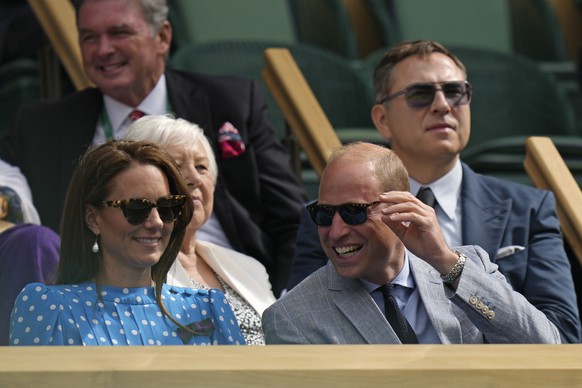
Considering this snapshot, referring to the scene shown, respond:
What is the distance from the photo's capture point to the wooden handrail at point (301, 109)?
4570mm

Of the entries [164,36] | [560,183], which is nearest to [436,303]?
[560,183]

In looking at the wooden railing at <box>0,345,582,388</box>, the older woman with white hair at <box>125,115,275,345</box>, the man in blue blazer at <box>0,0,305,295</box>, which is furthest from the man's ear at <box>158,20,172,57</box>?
the wooden railing at <box>0,345,582,388</box>

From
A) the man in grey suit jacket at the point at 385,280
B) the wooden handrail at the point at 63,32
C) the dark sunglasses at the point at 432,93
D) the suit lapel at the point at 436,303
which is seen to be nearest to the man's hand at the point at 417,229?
the man in grey suit jacket at the point at 385,280

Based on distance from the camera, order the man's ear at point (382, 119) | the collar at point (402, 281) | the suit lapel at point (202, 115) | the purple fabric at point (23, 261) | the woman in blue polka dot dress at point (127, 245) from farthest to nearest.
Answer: the suit lapel at point (202, 115) → the man's ear at point (382, 119) → the purple fabric at point (23, 261) → the collar at point (402, 281) → the woman in blue polka dot dress at point (127, 245)

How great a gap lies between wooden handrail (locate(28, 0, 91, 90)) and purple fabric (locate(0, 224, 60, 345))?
3.99 ft

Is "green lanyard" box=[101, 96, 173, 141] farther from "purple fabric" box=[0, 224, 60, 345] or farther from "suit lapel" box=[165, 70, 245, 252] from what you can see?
"purple fabric" box=[0, 224, 60, 345]

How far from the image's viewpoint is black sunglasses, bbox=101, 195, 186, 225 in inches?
127

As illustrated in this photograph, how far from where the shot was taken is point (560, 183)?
171 inches

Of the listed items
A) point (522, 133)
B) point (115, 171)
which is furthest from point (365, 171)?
point (522, 133)

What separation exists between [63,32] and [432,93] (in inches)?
54.3

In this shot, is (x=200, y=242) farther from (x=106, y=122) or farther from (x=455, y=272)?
(x=455, y=272)

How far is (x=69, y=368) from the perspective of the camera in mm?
2297

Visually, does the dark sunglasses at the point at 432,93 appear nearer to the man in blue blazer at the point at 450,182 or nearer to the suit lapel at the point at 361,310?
the man in blue blazer at the point at 450,182

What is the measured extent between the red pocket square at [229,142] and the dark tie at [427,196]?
0.65 m
